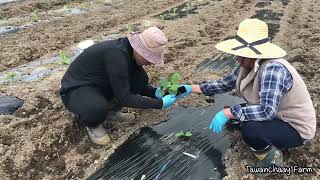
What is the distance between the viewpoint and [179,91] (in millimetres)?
3553

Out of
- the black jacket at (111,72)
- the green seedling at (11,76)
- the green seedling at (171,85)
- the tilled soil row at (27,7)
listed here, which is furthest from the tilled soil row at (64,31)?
the green seedling at (171,85)

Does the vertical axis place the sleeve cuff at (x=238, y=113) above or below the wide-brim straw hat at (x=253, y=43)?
below

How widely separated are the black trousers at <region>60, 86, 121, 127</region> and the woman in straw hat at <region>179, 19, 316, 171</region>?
1029 millimetres

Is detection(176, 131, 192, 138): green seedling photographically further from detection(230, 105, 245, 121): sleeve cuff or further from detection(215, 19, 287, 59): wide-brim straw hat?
detection(215, 19, 287, 59): wide-brim straw hat

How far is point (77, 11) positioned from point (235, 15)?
364cm

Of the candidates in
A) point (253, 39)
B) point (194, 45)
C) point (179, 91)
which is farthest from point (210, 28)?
point (253, 39)

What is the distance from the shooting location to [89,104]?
3279mm

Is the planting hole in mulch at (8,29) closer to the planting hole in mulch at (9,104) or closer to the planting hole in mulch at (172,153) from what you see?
the planting hole in mulch at (9,104)

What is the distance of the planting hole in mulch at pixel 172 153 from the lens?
3.01 metres

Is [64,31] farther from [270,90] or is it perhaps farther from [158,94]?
[270,90]

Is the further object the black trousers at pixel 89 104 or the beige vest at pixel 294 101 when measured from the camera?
the black trousers at pixel 89 104

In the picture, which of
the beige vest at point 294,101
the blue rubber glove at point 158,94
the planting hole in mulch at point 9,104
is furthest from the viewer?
the planting hole in mulch at point 9,104

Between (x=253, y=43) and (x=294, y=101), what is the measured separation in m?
0.52

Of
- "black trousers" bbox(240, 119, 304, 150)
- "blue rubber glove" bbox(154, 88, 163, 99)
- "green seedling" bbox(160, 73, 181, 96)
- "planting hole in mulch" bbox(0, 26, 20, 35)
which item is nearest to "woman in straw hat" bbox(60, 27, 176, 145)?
"green seedling" bbox(160, 73, 181, 96)
